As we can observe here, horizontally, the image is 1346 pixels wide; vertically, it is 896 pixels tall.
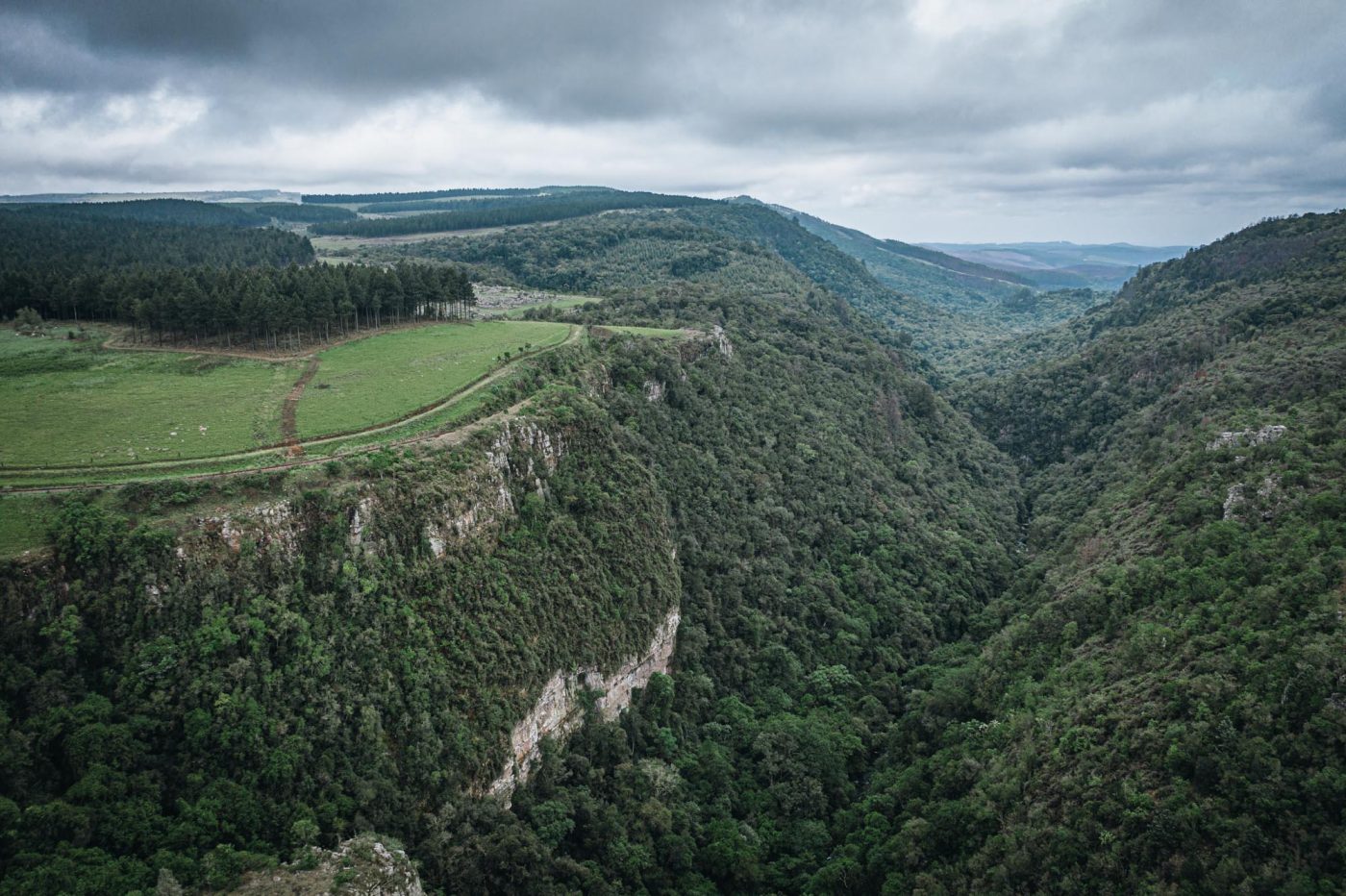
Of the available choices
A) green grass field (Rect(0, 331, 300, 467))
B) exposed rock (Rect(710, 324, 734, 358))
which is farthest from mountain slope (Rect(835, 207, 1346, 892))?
green grass field (Rect(0, 331, 300, 467))

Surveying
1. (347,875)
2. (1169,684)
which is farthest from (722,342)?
(347,875)

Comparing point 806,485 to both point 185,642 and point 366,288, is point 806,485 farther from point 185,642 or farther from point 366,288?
point 185,642

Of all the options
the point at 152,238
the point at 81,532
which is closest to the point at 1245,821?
the point at 81,532

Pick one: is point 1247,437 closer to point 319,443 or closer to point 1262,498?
point 1262,498

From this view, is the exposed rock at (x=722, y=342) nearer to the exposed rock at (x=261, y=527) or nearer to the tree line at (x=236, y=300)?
the tree line at (x=236, y=300)

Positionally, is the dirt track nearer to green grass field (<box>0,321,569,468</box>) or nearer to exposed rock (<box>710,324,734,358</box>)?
green grass field (<box>0,321,569,468</box>)

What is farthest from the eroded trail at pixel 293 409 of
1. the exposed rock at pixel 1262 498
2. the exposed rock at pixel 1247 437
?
the exposed rock at pixel 1247 437
